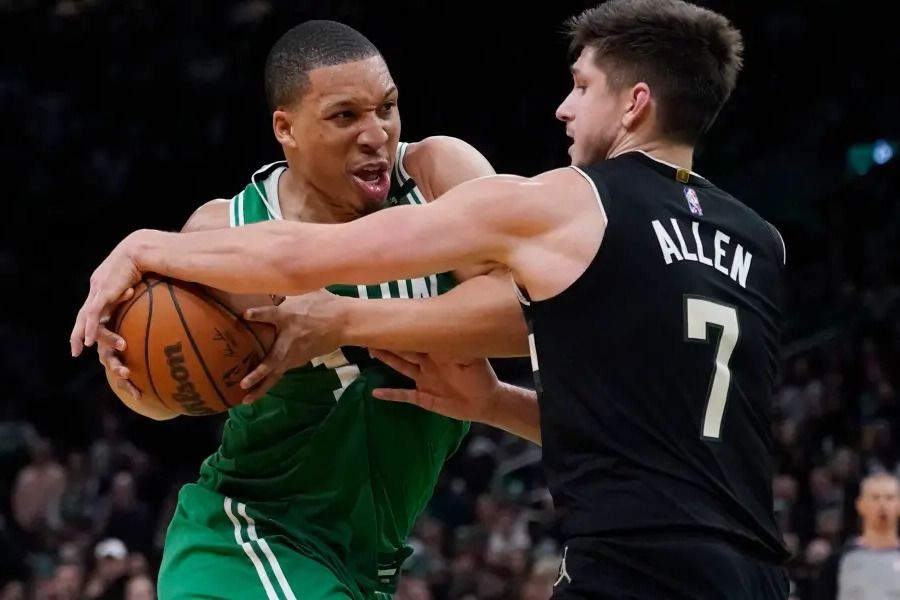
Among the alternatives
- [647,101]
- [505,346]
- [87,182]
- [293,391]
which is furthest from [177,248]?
[87,182]

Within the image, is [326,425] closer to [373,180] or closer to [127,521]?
[373,180]

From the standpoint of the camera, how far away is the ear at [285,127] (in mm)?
4535

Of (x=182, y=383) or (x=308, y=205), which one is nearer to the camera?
(x=182, y=383)

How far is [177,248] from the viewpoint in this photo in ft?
12.8

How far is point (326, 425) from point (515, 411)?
22.2 inches

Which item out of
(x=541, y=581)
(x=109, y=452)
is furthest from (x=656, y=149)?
(x=109, y=452)

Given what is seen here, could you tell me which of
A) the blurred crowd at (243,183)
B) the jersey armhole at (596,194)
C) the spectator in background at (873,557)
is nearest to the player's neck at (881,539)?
the spectator in background at (873,557)

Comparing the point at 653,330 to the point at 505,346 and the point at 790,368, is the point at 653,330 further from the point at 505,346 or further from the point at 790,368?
the point at 790,368

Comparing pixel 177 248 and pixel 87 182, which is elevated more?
pixel 87 182

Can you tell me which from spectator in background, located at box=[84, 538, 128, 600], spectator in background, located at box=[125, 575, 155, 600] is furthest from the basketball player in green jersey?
spectator in background, located at box=[84, 538, 128, 600]

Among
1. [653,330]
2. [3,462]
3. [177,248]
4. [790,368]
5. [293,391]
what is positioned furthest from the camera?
[790,368]

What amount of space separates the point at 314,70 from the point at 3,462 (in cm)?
820

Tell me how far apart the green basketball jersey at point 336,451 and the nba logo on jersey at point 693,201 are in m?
0.98

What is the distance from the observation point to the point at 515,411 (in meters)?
4.49
